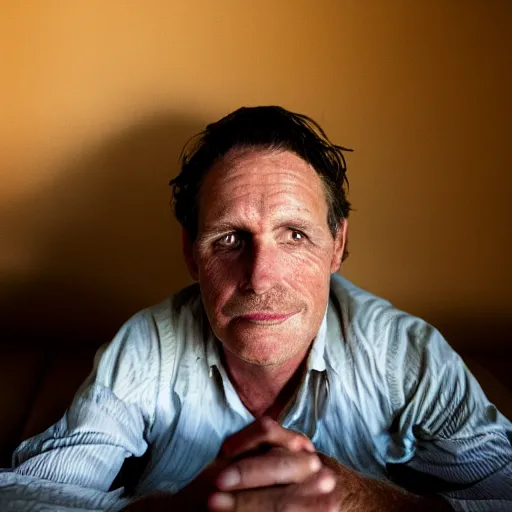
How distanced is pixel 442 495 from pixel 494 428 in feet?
0.52

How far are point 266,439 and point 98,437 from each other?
0.36 m

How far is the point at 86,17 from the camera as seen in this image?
1225 millimetres

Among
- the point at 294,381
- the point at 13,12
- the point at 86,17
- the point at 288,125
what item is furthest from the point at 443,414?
the point at 13,12

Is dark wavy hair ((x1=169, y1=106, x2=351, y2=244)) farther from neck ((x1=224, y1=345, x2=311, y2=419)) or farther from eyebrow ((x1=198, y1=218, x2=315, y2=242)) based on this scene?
neck ((x1=224, y1=345, x2=311, y2=419))

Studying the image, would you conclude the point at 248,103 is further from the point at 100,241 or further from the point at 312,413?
the point at 312,413

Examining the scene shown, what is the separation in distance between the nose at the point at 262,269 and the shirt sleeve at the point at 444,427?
1.02 ft

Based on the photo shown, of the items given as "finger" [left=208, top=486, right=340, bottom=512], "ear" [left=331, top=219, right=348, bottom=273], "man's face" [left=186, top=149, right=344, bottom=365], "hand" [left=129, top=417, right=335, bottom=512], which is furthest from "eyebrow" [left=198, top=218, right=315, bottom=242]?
"finger" [left=208, top=486, right=340, bottom=512]

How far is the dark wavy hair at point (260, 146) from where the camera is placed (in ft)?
3.34

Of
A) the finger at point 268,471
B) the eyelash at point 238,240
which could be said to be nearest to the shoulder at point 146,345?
the eyelash at point 238,240

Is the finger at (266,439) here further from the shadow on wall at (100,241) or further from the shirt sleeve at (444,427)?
the shadow on wall at (100,241)

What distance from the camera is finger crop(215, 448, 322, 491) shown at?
823 millimetres

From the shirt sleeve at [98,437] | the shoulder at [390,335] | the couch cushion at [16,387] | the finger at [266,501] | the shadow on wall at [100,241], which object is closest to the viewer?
the finger at [266,501]

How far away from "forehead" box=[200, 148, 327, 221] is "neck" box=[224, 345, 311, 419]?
35 centimetres

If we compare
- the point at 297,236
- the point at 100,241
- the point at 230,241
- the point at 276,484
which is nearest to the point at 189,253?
the point at 230,241
